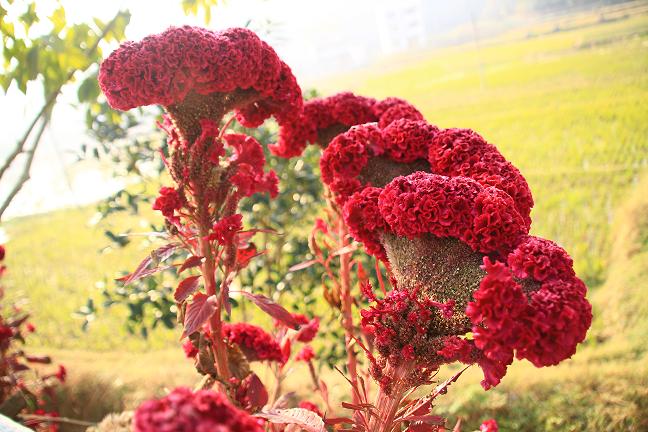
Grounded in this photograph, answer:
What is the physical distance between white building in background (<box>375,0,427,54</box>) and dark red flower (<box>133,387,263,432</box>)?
4103 mm

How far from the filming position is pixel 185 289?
31.4 inches

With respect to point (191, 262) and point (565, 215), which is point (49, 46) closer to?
point (191, 262)

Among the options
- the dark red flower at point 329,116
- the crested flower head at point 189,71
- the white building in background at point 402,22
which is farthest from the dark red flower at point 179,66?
the white building in background at point 402,22

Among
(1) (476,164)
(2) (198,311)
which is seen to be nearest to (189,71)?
(2) (198,311)

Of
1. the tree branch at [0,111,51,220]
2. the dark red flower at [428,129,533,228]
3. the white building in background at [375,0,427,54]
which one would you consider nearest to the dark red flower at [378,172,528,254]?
the dark red flower at [428,129,533,228]

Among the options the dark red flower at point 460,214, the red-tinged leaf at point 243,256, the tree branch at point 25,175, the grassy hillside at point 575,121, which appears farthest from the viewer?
the grassy hillside at point 575,121

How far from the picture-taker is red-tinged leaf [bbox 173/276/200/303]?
784mm

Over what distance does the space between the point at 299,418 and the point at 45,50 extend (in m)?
1.20

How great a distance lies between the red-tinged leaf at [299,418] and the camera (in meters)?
0.70

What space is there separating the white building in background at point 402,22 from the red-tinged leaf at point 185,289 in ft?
12.3

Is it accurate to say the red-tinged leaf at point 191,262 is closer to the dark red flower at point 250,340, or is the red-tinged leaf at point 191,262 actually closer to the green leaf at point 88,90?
the dark red flower at point 250,340

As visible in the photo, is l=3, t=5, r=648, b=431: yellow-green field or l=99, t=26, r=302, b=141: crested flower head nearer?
l=99, t=26, r=302, b=141: crested flower head

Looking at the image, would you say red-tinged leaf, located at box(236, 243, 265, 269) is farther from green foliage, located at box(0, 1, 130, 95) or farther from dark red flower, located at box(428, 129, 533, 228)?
green foliage, located at box(0, 1, 130, 95)

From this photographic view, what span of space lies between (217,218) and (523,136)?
239 cm
